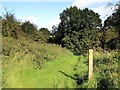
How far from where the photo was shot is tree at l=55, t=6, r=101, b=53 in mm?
47188

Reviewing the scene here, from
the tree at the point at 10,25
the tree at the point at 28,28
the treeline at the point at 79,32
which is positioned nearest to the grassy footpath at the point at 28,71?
the tree at the point at 10,25

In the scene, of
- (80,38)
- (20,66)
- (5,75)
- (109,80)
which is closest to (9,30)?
(20,66)

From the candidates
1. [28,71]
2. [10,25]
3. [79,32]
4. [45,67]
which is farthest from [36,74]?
[79,32]

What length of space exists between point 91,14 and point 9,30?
28516 millimetres

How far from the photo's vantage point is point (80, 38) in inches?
1895

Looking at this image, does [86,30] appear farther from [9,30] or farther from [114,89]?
[114,89]

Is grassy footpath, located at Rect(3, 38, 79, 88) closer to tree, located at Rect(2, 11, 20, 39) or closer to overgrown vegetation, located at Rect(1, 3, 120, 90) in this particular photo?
overgrown vegetation, located at Rect(1, 3, 120, 90)

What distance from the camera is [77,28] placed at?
48312 mm

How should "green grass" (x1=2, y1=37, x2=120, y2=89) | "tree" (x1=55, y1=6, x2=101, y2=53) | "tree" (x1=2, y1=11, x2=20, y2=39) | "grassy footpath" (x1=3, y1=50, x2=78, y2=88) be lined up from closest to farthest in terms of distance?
"green grass" (x1=2, y1=37, x2=120, y2=89), "grassy footpath" (x1=3, y1=50, x2=78, y2=88), "tree" (x1=2, y1=11, x2=20, y2=39), "tree" (x1=55, y1=6, x2=101, y2=53)

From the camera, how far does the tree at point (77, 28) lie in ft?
155

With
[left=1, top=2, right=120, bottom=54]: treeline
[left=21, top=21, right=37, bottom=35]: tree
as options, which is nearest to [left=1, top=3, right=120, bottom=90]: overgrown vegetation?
[left=21, top=21, right=37, bottom=35]: tree

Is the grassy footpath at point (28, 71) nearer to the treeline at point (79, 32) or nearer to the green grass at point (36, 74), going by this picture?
the green grass at point (36, 74)

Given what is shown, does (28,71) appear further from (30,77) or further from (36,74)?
(30,77)

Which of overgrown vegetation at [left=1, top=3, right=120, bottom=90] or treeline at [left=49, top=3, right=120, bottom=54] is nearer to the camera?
overgrown vegetation at [left=1, top=3, right=120, bottom=90]
